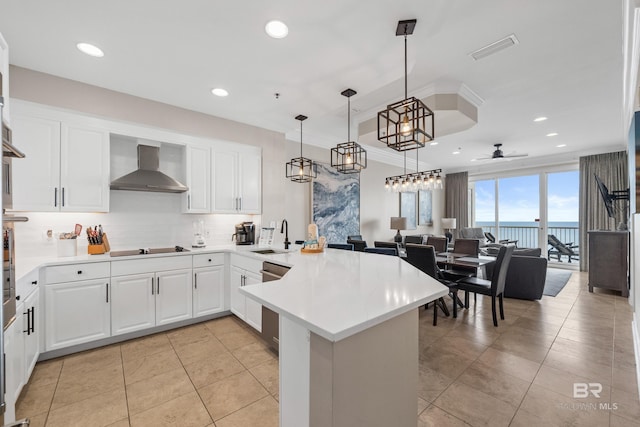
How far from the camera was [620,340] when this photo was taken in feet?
9.27

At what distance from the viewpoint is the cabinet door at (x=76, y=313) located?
8.08 feet

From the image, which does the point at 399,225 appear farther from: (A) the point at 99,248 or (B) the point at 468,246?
(A) the point at 99,248

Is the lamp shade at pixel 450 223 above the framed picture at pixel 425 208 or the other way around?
the other way around

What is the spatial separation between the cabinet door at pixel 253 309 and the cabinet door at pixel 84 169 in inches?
68.8

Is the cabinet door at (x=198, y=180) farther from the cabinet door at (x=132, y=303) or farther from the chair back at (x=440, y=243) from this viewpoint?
the chair back at (x=440, y=243)

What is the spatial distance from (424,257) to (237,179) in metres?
2.78

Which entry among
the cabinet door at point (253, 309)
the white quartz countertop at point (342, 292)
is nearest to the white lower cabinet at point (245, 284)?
the cabinet door at point (253, 309)

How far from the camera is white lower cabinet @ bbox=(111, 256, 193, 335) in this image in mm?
2791

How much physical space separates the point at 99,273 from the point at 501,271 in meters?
4.44

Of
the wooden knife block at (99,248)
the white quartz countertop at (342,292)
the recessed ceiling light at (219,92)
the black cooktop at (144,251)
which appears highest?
the recessed ceiling light at (219,92)

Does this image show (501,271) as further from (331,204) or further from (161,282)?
(161,282)

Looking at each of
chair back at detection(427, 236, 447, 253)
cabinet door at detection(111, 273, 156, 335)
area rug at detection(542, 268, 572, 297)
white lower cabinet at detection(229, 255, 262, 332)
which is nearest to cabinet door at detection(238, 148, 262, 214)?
white lower cabinet at detection(229, 255, 262, 332)

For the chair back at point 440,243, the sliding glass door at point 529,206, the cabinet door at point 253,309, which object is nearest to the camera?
the cabinet door at point 253,309

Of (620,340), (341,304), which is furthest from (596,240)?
(341,304)
